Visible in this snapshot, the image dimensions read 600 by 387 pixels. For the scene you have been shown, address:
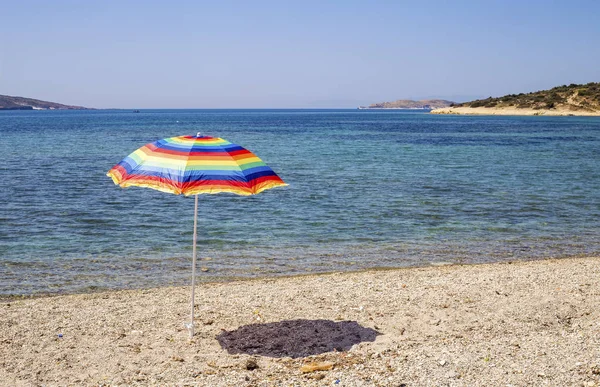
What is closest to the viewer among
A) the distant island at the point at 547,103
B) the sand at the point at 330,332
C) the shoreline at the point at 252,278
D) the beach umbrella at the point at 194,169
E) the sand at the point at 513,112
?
the sand at the point at 330,332

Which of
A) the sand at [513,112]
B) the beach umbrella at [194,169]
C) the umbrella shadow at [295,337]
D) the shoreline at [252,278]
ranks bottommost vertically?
the shoreline at [252,278]

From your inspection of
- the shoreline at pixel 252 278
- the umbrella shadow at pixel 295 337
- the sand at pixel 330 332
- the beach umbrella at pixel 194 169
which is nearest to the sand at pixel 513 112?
the shoreline at pixel 252 278

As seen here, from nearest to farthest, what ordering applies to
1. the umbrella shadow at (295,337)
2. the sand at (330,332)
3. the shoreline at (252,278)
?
the sand at (330,332) → the umbrella shadow at (295,337) → the shoreline at (252,278)

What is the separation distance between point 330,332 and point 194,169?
3.07 m

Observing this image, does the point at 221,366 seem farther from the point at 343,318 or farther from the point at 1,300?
the point at 1,300

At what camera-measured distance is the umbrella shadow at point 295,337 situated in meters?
8.12

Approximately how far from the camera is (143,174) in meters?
7.48

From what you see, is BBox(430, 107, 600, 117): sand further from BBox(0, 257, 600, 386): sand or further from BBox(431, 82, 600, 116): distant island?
BBox(0, 257, 600, 386): sand

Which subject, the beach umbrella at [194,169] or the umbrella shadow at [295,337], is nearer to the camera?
the beach umbrella at [194,169]

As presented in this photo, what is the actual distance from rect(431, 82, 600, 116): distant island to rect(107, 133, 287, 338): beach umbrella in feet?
424

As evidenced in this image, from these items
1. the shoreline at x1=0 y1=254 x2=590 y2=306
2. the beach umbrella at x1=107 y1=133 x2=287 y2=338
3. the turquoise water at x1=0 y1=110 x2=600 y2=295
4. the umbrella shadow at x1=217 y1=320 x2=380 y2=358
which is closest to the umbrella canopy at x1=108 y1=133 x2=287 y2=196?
the beach umbrella at x1=107 y1=133 x2=287 y2=338

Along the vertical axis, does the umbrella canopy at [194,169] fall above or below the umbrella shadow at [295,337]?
above

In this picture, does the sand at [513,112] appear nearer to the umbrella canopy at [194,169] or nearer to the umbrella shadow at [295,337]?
the umbrella shadow at [295,337]

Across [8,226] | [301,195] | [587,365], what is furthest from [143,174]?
[301,195]
